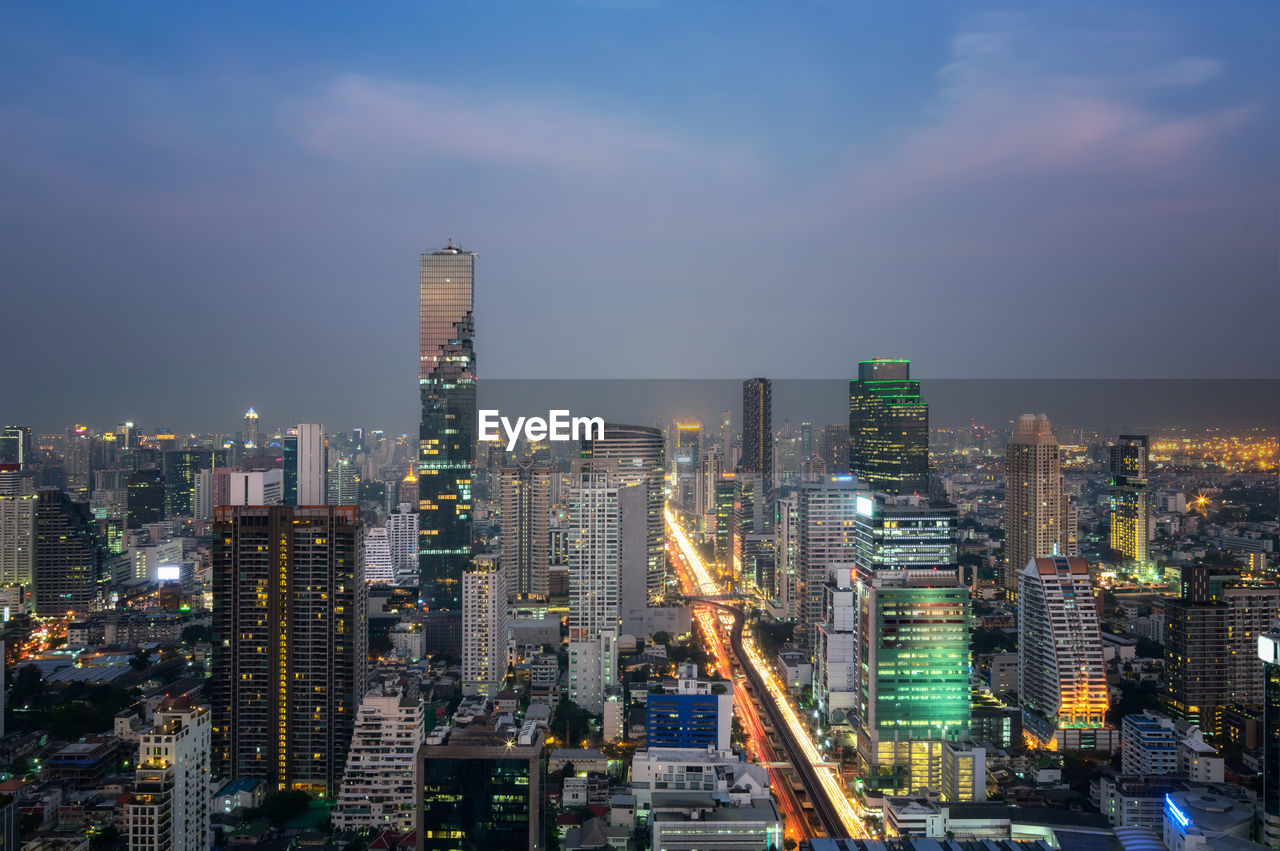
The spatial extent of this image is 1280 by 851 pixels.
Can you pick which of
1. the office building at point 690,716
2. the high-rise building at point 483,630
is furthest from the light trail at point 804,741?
the high-rise building at point 483,630

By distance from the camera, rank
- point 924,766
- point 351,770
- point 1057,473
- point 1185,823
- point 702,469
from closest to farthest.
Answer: point 1185,823
point 351,770
point 924,766
point 1057,473
point 702,469

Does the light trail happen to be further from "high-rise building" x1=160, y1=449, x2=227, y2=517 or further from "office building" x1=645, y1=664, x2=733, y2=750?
"high-rise building" x1=160, y1=449, x2=227, y2=517

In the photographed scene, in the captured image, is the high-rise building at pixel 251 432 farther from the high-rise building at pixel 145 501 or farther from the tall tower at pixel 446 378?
the high-rise building at pixel 145 501

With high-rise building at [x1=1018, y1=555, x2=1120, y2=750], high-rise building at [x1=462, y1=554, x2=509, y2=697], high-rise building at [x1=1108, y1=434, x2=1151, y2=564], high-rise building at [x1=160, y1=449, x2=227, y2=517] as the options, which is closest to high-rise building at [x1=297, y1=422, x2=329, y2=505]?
high-rise building at [x1=462, y1=554, x2=509, y2=697]

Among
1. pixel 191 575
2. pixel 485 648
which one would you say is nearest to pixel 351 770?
pixel 485 648

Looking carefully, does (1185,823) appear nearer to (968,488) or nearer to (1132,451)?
(1132,451)
